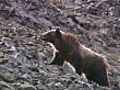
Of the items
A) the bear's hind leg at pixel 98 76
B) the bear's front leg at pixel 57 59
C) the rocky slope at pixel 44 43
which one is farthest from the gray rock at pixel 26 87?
the bear's hind leg at pixel 98 76

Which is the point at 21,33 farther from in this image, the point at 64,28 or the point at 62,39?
the point at 64,28

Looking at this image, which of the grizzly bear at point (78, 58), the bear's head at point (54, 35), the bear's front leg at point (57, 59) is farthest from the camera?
the bear's head at point (54, 35)

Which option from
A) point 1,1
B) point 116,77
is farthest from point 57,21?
point 116,77

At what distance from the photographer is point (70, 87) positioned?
33.8 feet

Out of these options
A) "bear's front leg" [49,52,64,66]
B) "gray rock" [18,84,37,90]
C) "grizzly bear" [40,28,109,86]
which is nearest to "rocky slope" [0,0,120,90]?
"gray rock" [18,84,37,90]

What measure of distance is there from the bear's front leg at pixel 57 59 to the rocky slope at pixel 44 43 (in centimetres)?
17

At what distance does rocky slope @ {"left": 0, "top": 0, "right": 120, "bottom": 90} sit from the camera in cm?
1020

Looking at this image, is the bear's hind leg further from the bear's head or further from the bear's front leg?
the bear's head

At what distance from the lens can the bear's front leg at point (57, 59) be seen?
39.7 feet

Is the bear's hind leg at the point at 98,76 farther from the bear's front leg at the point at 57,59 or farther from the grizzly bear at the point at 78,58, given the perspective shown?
the bear's front leg at the point at 57,59

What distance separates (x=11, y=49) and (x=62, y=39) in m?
1.42

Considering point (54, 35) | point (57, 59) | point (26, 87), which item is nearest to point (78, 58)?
point (57, 59)

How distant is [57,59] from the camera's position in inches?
479

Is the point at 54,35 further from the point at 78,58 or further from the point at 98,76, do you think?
the point at 98,76
